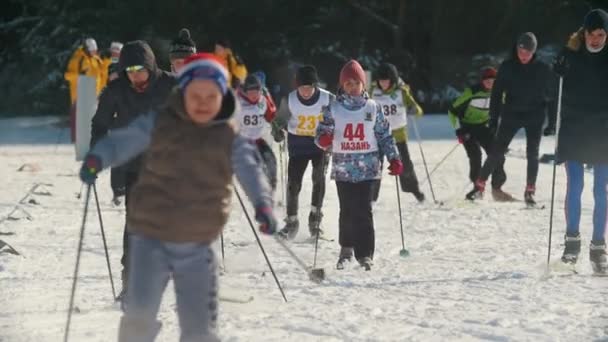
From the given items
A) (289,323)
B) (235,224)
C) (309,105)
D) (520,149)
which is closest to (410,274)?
(289,323)

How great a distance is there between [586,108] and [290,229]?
321cm

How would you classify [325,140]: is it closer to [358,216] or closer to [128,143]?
[358,216]

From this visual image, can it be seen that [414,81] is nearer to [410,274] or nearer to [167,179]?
[410,274]

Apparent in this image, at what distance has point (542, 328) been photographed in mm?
5801

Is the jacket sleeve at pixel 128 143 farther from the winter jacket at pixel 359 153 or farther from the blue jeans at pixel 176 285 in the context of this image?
the winter jacket at pixel 359 153

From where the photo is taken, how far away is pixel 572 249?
761 cm

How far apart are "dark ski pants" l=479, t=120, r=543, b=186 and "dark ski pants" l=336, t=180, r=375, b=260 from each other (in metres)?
3.88

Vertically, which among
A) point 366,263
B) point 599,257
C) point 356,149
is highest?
point 356,149

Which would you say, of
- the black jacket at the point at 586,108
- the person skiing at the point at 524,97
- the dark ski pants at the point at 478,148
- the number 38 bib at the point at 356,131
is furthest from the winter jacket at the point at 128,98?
the dark ski pants at the point at 478,148

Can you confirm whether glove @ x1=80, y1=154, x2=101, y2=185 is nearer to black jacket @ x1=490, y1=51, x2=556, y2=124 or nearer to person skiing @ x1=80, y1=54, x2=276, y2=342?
person skiing @ x1=80, y1=54, x2=276, y2=342

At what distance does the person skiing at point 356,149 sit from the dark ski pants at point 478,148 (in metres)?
4.40

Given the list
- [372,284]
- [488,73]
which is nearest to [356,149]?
[372,284]

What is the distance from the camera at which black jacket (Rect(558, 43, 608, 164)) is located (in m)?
7.34

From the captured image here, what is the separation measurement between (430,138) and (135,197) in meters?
18.4
